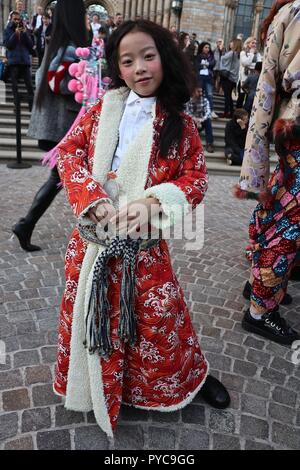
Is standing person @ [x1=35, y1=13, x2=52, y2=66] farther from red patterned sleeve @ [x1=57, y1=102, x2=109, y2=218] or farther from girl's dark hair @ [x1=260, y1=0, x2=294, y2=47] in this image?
red patterned sleeve @ [x1=57, y1=102, x2=109, y2=218]

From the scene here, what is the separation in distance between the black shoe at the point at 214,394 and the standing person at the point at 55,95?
209cm

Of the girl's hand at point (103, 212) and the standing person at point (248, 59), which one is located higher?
the standing person at point (248, 59)

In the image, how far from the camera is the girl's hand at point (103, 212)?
1475mm

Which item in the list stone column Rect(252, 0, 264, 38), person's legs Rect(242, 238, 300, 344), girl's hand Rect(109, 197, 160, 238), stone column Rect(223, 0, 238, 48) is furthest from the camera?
stone column Rect(252, 0, 264, 38)

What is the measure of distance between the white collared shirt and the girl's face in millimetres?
50

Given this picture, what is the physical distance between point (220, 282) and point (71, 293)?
1.89 m

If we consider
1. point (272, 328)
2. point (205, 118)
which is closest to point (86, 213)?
point (272, 328)

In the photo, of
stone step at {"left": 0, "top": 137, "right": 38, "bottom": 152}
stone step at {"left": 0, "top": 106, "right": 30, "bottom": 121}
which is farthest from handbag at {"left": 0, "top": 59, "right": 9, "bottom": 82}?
stone step at {"left": 0, "top": 137, "right": 38, "bottom": 152}

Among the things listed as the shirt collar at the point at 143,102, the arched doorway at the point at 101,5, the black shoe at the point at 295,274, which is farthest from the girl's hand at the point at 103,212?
the arched doorway at the point at 101,5

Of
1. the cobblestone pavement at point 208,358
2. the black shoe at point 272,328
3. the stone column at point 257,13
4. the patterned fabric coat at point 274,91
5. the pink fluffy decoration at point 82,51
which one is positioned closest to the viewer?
the cobblestone pavement at point 208,358

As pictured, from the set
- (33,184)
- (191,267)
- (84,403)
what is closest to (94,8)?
(33,184)

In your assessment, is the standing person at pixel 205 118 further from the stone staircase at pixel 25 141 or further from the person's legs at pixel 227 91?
the person's legs at pixel 227 91

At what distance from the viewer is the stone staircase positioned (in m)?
7.20

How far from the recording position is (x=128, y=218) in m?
1.46
